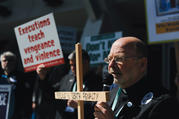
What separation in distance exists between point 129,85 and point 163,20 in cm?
168

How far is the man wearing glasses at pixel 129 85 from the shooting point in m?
2.00

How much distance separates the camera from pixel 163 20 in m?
3.58

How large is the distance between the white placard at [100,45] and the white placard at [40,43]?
118 centimetres

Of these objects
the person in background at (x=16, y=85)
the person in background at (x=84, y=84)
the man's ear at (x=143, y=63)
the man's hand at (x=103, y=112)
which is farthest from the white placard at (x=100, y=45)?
the man's hand at (x=103, y=112)

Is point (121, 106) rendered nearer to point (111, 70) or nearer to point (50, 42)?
point (111, 70)

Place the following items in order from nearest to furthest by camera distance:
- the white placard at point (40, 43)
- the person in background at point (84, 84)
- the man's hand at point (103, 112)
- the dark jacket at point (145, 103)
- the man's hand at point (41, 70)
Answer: the dark jacket at point (145, 103) < the man's hand at point (103, 112) < the person in background at point (84, 84) < the white placard at point (40, 43) < the man's hand at point (41, 70)

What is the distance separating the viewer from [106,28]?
24.2 ft

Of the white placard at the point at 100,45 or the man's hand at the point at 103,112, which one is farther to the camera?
the white placard at the point at 100,45

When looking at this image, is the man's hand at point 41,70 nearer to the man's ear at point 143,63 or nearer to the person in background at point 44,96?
the person in background at point 44,96

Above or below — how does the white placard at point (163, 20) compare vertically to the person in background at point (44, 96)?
above

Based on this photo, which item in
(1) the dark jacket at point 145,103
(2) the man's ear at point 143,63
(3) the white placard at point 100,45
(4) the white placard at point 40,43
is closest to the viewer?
(1) the dark jacket at point 145,103

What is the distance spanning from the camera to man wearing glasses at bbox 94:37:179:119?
2002 millimetres

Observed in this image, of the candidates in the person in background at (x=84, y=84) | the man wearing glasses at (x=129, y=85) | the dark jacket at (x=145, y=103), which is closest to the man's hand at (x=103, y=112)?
the man wearing glasses at (x=129, y=85)

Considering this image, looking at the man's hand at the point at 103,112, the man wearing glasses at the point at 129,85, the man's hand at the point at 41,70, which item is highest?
the man's hand at the point at 41,70
